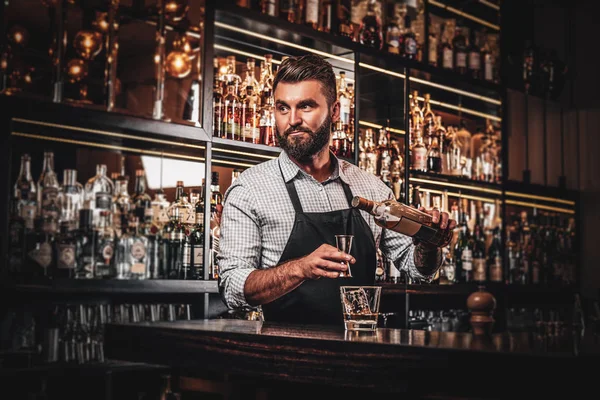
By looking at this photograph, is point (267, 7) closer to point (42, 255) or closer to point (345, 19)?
point (345, 19)

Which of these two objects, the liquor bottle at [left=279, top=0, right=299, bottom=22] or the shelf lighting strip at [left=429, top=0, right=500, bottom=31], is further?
the shelf lighting strip at [left=429, top=0, right=500, bottom=31]

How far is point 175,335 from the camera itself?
1.63 meters

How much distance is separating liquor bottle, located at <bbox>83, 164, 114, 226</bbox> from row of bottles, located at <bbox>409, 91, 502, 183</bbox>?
1740mm

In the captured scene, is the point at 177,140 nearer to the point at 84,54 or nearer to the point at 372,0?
the point at 84,54

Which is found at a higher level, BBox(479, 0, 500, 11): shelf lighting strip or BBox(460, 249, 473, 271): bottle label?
BBox(479, 0, 500, 11): shelf lighting strip

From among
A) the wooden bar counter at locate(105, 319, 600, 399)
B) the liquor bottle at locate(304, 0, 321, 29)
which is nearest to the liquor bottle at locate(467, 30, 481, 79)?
the liquor bottle at locate(304, 0, 321, 29)

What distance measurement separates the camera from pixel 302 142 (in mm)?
2438

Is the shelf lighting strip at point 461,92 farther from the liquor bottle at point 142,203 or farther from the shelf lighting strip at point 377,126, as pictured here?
the liquor bottle at point 142,203

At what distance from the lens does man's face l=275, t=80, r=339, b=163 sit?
7.99ft

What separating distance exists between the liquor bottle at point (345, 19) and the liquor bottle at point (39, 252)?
1.81 meters

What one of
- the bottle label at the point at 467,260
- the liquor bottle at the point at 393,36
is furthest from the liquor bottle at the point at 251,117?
the bottle label at the point at 467,260

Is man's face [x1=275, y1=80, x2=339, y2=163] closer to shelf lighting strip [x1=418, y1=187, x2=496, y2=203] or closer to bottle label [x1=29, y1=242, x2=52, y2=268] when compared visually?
bottle label [x1=29, y1=242, x2=52, y2=268]

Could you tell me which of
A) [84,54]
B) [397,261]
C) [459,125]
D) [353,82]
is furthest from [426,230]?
[459,125]

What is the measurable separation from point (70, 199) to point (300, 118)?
91cm
